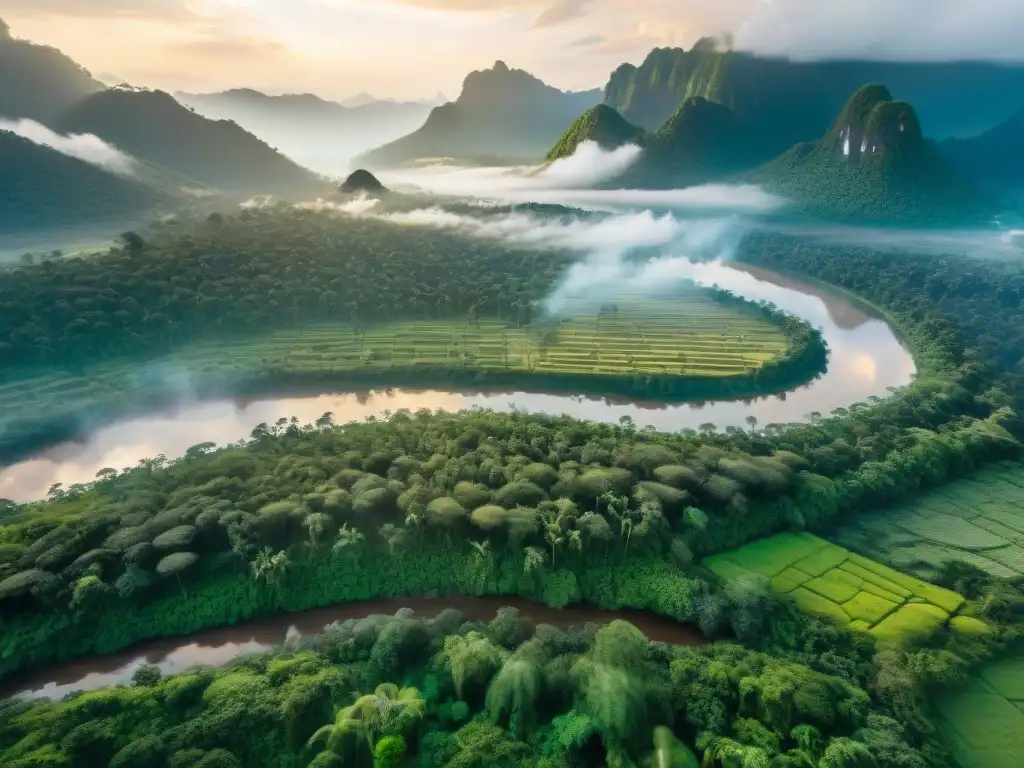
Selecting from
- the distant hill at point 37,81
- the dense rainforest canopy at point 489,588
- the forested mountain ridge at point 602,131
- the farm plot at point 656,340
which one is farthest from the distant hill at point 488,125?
the dense rainforest canopy at point 489,588

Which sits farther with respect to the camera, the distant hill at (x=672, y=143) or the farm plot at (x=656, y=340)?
the distant hill at (x=672, y=143)

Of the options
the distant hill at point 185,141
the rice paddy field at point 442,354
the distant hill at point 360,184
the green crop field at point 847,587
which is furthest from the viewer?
the distant hill at point 360,184

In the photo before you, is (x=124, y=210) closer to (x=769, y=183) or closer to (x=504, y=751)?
(x=504, y=751)

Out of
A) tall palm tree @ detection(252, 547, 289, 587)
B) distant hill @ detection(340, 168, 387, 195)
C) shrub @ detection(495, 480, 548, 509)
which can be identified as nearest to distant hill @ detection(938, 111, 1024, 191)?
distant hill @ detection(340, 168, 387, 195)

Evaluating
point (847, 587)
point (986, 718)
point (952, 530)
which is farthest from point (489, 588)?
A: point (952, 530)

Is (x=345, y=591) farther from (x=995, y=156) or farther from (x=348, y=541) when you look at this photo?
(x=995, y=156)

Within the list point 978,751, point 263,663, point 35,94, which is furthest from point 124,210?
point 978,751

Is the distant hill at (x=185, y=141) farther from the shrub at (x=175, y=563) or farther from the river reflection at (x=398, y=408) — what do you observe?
the shrub at (x=175, y=563)
